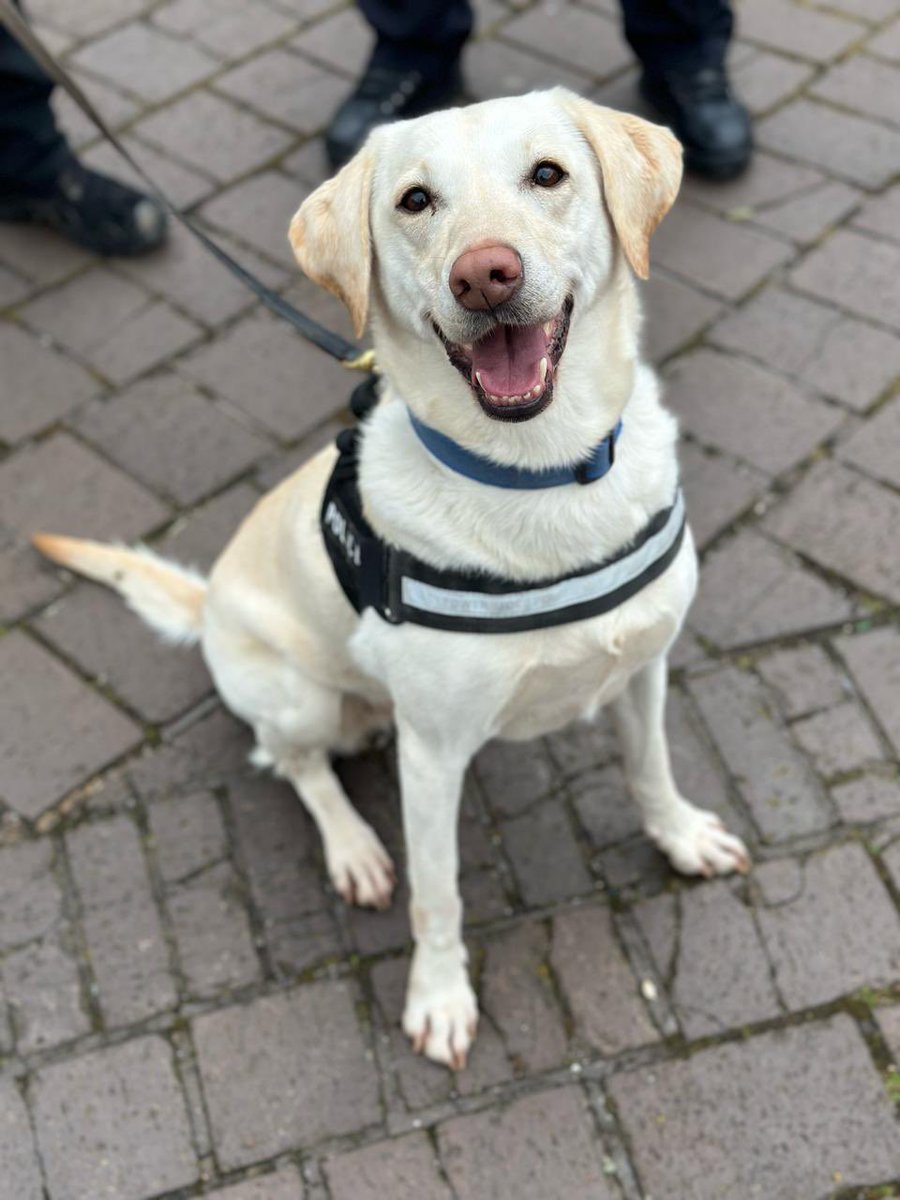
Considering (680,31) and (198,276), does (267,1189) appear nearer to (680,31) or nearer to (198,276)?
(198,276)

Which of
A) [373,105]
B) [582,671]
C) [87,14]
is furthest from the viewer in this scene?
[87,14]

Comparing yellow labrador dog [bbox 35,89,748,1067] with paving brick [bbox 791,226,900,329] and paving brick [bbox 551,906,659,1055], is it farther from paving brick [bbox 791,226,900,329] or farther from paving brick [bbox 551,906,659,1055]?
paving brick [bbox 791,226,900,329]

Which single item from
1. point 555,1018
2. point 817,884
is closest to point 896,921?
point 817,884

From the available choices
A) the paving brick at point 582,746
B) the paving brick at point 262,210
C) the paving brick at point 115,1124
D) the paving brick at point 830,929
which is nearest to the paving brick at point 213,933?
the paving brick at point 115,1124

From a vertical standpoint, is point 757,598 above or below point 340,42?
below

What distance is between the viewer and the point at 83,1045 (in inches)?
103

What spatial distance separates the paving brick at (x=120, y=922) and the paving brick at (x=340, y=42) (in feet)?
11.3

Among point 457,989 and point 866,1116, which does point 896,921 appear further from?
point 457,989

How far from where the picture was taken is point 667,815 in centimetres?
272

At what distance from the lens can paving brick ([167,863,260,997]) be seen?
2.70 metres

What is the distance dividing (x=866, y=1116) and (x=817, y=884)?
512mm

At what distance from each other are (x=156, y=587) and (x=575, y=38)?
321 centimetres

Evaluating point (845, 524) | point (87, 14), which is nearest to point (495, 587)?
point (845, 524)

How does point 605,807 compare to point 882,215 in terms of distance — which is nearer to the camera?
point 605,807
